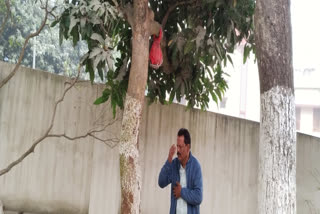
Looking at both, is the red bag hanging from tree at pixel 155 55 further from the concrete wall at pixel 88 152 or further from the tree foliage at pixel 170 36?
the concrete wall at pixel 88 152

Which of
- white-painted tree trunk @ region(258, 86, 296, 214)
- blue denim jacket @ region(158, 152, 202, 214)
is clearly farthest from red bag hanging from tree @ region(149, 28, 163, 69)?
white-painted tree trunk @ region(258, 86, 296, 214)

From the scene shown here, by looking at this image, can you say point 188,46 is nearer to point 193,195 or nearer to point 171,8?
point 171,8

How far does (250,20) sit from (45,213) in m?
3.14

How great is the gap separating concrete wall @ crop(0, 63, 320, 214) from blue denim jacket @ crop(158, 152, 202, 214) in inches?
71.5

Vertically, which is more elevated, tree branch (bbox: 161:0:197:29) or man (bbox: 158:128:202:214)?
tree branch (bbox: 161:0:197:29)

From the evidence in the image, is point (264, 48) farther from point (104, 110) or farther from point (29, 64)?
point (29, 64)

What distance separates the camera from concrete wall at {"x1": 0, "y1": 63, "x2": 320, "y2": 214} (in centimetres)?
474

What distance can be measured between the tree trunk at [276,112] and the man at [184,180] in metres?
0.55

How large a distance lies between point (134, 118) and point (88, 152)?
2079 millimetres

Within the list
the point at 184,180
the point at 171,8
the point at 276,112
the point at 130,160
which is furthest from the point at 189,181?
the point at 171,8

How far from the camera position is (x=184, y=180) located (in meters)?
3.12

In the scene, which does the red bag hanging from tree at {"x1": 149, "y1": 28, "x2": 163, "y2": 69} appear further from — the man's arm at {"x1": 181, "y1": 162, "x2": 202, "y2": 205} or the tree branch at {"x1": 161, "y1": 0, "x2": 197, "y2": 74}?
the man's arm at {"x1": 181, "y1": 162, "x2": 202, "y2": 205}

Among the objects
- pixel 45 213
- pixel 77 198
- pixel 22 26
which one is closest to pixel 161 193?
pixel 77 198

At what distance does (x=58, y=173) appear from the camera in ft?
15.8
